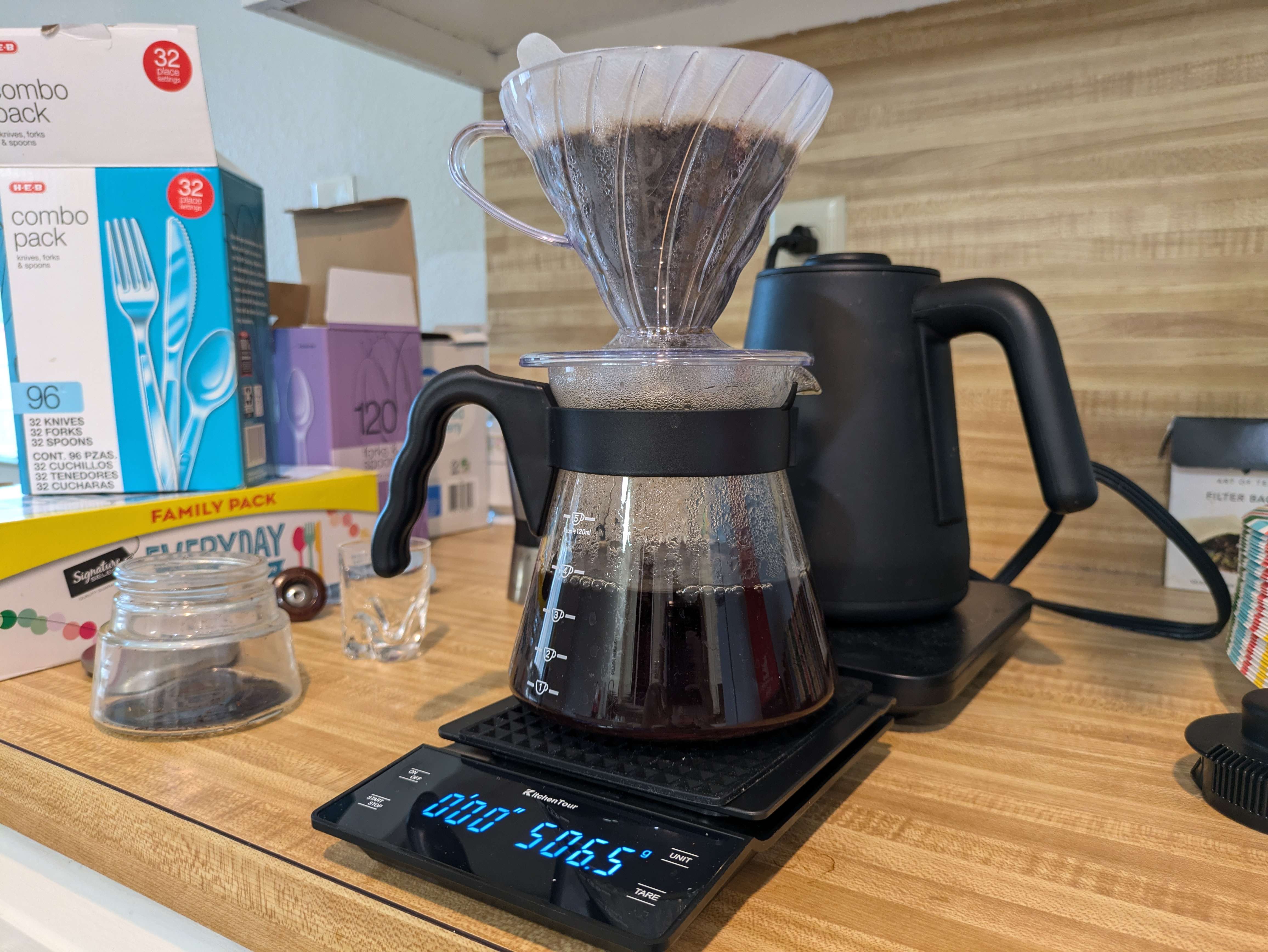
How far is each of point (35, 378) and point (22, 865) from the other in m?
0.39

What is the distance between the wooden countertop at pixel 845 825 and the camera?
34 centimetres

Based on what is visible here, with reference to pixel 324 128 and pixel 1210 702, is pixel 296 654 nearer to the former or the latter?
pixel 1210 702

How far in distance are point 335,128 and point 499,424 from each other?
1443 millimetres

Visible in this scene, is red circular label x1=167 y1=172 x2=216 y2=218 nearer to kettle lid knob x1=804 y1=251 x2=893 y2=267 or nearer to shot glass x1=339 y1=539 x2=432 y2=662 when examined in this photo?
shot glass x1=339 y1=539 x2=432 y2=662

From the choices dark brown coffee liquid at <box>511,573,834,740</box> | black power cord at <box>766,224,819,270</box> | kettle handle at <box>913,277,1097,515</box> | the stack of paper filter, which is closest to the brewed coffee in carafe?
dark brown coffee liquid at <box>511,573,834,740</box>

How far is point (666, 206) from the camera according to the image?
493mm

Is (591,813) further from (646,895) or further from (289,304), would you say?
(289,304)

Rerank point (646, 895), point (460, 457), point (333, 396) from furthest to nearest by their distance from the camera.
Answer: point (460, 457)
point (333, 396)
point (646, 895)

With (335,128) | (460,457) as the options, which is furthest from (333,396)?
(335,128)

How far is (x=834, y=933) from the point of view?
33 centimetres

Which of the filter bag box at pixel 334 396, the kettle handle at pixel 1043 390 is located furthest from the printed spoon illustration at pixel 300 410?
the kettle handle at pixel 1043 390

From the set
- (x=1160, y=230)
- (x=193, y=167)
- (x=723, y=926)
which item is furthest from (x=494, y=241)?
(x=723, y=926)

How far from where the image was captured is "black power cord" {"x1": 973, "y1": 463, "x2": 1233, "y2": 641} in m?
0.65

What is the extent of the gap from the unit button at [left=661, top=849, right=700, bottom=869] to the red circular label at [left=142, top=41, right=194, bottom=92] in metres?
0.68
